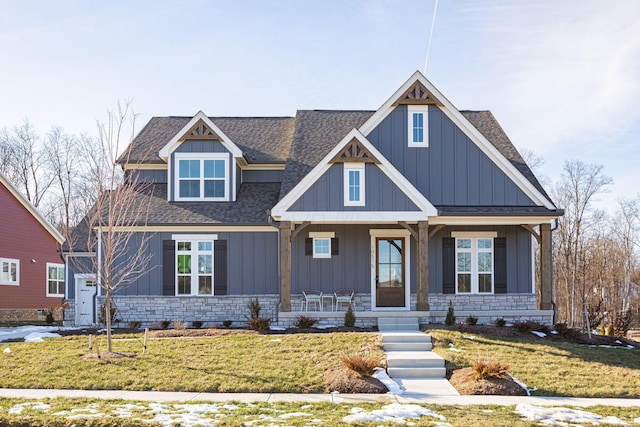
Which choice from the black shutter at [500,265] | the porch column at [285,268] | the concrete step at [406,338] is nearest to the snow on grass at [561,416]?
the concrete step at [406,338]

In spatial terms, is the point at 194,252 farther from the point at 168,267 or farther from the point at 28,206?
the point at 28,206

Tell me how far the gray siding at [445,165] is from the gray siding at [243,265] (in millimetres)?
4700

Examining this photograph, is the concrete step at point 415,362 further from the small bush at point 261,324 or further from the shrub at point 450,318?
the small bush at point 261,324

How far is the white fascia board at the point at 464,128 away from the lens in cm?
2017

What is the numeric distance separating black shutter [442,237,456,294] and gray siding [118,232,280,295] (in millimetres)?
5303

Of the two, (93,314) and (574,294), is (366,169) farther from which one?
(574,294)

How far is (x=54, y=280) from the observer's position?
33.0 m

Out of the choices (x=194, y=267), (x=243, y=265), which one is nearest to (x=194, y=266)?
(x=194, y=267)

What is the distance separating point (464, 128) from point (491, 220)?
10.4 ft

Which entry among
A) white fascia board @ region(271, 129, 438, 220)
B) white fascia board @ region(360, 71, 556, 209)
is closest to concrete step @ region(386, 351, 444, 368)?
white fascia board @ region(271, 129, 438, 220)

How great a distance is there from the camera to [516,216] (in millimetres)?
19219

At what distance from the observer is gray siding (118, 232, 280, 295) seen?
67.2 ft

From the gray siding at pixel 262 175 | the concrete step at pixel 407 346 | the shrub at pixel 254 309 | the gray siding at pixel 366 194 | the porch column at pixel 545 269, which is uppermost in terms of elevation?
the gray siding at pixel 262 175

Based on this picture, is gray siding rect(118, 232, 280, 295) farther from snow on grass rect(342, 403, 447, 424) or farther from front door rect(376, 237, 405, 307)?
snow on grass rect(342, 403, 447, 424)
